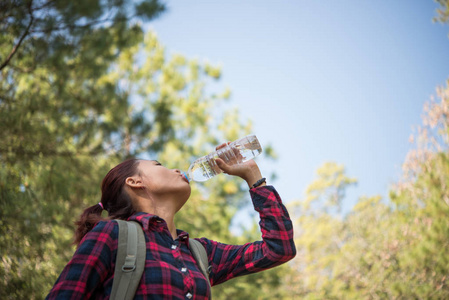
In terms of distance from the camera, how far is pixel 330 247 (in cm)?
1791

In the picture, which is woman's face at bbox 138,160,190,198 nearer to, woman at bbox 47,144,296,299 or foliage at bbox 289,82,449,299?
woman at bbox 47,144,296,299

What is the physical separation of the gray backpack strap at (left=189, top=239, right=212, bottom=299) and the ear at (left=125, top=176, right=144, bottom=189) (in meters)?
0.29

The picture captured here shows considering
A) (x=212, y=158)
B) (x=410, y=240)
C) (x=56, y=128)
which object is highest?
(x=56, y=128)

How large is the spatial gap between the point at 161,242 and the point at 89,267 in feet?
0.90

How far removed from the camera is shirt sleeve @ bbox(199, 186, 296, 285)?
1.58 metres

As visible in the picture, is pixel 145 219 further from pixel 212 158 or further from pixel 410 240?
pixel 410 240

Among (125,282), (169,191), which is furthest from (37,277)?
(125,282)

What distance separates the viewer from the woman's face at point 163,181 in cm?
163

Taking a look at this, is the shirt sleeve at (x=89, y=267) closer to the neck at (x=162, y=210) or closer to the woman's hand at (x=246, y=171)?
the neck at (x=162, y=210)

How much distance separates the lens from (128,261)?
1273mm

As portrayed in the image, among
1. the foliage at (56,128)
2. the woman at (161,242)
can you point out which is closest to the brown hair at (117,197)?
the woman at (161,242)

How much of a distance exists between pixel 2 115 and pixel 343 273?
10.6 meters

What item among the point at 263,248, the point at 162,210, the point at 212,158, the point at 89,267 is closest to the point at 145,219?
the point at 162,210

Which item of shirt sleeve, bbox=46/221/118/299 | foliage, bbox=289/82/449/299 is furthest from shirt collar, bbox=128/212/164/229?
foliage, bbox=289/82/449/299
